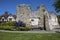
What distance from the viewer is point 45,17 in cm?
4088

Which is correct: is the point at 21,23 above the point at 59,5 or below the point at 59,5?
below

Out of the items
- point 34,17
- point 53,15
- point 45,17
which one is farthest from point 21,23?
point 53,15

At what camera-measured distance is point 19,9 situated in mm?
42906

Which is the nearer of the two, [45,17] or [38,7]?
[45,17]

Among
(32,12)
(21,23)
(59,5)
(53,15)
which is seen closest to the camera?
(59,5)

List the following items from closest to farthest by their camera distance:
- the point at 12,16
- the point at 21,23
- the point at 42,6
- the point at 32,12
A: 1. the point at 21,23
2. the point at 42,6
3. the point at 32,12
4. the point at 12,16

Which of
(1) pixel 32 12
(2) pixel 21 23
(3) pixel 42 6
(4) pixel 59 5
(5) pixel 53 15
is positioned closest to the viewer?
(4) pixel 59 5

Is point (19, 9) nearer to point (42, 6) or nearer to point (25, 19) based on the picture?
point (25, 19)

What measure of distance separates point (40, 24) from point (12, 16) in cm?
4184

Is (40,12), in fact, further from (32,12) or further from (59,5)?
(59,5)

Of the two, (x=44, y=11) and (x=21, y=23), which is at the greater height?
(x=44, y=11)

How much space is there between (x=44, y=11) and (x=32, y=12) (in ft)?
18.0

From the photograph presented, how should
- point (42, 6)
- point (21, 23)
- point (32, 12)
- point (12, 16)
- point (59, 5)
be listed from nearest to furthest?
point (59, 5), point (21, 23), point (42, 6), point (32, 12), point (12, 16)

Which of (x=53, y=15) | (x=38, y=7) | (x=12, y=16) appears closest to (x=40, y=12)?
(x=38, y=7)
